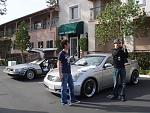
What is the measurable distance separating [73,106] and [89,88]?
4.75 feet

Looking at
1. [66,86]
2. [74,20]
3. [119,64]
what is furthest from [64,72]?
[74,20]

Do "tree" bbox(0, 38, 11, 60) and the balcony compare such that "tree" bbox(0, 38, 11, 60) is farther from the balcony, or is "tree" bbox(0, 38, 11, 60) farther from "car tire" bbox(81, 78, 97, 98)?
"car tire" bbox(81, 78, 97, 98)

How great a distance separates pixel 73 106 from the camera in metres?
9.88

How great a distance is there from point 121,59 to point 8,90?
16.9 feet

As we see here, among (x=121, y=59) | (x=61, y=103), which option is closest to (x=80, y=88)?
(x=61, y=103)

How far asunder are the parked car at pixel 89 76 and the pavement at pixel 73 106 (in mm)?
306

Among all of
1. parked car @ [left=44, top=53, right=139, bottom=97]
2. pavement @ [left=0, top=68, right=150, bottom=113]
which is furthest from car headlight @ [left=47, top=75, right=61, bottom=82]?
pavement @ [left=0, top=68, right=150, bottom=113]

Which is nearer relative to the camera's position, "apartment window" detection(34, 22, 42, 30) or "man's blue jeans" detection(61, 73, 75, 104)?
"man's blue jeans" detection(61, 73, 75, 104)

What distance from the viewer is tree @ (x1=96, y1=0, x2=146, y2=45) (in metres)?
20.9

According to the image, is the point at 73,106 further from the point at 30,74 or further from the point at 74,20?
the point at 74,20

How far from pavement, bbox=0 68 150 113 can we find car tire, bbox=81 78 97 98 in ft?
0.55

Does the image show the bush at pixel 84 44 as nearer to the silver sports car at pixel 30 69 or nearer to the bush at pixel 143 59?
the bush at pixel 143 59

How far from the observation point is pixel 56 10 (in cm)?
3441

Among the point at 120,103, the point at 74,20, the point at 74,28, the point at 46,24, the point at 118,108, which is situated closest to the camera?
the point at 118,108
